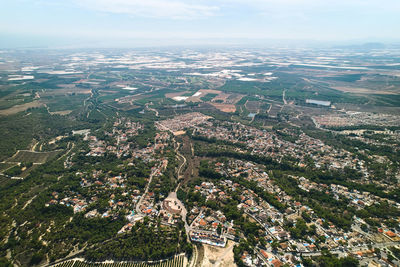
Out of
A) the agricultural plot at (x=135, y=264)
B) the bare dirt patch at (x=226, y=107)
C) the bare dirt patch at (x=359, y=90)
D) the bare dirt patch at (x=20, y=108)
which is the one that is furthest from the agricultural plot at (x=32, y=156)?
the bare dirt patch at (x=359, y=90)

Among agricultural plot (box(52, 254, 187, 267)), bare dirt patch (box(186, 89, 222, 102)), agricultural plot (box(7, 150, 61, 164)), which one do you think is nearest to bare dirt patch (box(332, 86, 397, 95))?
bare dirt patch (box(186, 89, 222, 102))

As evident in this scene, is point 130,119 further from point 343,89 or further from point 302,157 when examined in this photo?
point 343,89

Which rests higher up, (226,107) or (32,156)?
(226,107)

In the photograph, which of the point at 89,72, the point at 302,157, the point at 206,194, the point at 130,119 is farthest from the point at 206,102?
the point at 89,72

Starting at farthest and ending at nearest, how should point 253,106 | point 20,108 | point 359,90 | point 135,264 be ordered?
point 359,90 < point 253,106 < point 20,108 < point 135,264

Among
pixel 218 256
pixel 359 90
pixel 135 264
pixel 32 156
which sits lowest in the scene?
pixel 135 264

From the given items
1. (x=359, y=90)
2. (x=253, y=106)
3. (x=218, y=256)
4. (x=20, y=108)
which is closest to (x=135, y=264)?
(x=218, y=256)

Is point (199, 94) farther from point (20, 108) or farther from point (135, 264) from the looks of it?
point (135, 264)

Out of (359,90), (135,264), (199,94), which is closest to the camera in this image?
(135,264)
